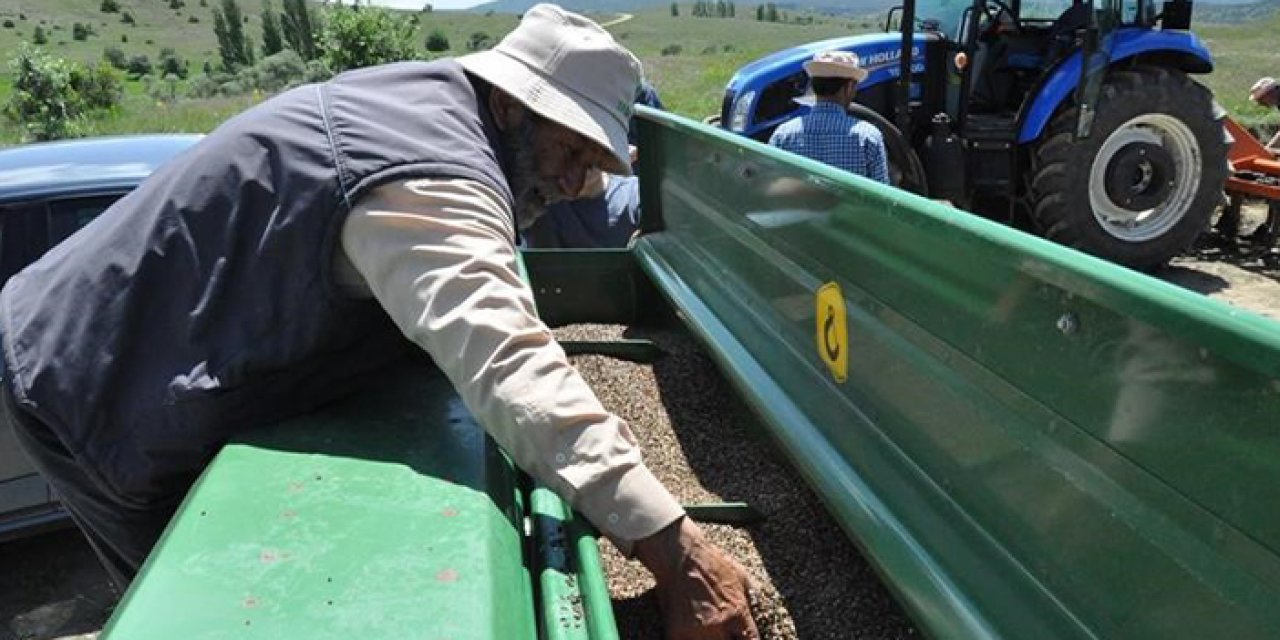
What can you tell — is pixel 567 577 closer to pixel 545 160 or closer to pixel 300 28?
pixel 545 160

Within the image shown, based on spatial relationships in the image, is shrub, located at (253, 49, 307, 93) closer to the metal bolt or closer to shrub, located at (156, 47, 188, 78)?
shrub, located at (156, 47, 188, 78)

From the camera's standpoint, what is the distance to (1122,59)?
720cm

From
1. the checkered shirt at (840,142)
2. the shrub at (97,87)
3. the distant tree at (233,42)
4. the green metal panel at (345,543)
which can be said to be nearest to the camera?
the green metal panel at (345,543)

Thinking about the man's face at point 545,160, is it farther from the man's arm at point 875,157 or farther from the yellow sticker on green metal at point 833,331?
the man's arm at point 875,157

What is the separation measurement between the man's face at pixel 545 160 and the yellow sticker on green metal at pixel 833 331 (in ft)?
1.79

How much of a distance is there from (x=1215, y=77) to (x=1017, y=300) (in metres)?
28.5

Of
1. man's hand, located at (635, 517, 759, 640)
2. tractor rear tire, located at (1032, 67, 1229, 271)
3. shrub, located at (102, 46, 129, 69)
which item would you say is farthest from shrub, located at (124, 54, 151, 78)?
man's hand, located at (635, 517, 759, 640)

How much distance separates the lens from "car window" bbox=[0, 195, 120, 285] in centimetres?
377

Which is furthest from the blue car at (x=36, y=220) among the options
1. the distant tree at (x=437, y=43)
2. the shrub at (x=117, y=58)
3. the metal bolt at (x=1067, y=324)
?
the distant tree at (x=437, y=43)

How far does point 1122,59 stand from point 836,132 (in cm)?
349

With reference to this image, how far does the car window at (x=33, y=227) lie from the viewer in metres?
3.77

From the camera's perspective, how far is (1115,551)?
1.23m

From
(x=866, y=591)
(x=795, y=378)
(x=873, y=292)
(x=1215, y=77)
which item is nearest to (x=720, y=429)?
(x=795, y=378)

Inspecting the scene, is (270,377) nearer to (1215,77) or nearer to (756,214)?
(756,214)
